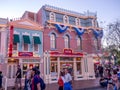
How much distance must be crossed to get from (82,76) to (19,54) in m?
9.79

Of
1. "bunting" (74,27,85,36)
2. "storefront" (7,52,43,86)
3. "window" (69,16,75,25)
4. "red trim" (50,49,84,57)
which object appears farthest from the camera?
"window" (69,16,75,25)

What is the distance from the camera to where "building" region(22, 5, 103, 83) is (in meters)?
22.4

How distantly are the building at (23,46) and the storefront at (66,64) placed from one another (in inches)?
43.8

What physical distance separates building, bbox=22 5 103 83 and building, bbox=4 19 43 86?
1.03 meters

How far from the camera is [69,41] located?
24.6m

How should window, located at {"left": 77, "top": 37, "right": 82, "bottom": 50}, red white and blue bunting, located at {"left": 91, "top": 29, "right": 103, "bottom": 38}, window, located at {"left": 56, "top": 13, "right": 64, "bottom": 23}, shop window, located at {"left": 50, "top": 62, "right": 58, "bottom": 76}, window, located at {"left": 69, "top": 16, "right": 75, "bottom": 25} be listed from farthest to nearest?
1. red white and blue bunting, located at {"left": 91, "top": 29, "right": 103, "bottom": 38}
2. window, located at {"left": 77, "top": 37, "right": 82, "bottom": 50}
3. window, located at {"left": 69, "top": 16, "right": 75, "bottom": 25}
4. window, located at {"left": 56, "top": 13, "right": 64, "bottom": 23}
5. shop window, located at {"left": 50, "top": 62, "right": 58, "bottom": 76}

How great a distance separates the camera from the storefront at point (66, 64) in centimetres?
2167

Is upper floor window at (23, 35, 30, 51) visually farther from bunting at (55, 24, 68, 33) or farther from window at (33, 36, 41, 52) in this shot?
bunting at (55, 24, 68, 33)

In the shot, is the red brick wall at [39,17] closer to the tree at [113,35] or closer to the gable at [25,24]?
the gable at [25,24]

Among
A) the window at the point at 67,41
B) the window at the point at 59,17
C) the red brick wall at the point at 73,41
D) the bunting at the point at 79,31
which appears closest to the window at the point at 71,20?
the bunting at the point at 79,31

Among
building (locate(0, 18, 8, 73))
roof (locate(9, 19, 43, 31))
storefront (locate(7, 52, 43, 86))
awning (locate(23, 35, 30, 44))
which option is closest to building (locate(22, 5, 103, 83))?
roof (locate(9, 19, 43, 31))

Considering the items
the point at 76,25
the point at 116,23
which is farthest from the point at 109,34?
the point at 76,25

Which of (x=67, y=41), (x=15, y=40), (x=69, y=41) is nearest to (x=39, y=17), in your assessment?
(x=67, y=41)

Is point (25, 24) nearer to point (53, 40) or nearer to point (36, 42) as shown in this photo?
point (36, 42)
